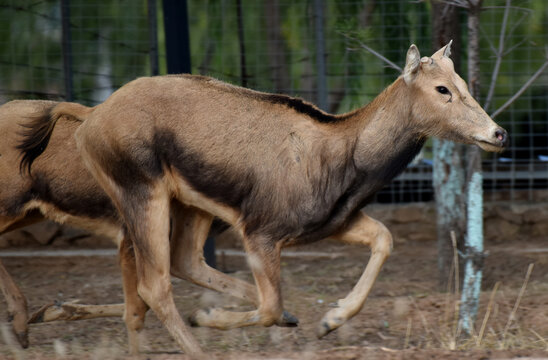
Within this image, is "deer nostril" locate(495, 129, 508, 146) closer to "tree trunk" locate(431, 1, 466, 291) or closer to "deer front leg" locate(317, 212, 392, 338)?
"deer front leg" locate(317, 212, 392, 338)

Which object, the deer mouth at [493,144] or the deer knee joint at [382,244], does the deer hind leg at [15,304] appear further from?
the deer mouth at [493,144]

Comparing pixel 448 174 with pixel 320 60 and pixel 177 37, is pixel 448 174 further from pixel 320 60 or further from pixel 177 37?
pixel 177 37

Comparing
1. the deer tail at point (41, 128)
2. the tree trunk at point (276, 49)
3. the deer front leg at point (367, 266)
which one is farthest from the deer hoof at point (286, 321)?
the tree trunk at point (276, 49)

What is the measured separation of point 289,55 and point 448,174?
288 centimetres

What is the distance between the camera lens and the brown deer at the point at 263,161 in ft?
18.1

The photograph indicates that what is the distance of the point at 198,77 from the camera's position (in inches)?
235

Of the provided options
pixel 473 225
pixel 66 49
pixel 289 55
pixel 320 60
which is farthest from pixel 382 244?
pixel 66 49

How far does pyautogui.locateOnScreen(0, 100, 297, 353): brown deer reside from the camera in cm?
627

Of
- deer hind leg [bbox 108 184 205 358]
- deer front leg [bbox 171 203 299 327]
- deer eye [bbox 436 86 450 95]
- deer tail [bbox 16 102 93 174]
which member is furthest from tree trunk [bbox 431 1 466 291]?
deer tail [bbox 16 102 93 174]

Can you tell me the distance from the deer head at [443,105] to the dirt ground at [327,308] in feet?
4.32

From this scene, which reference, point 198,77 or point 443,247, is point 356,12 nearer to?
point 443,247

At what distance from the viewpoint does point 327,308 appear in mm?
7312

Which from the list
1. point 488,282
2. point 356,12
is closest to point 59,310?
point 488,282

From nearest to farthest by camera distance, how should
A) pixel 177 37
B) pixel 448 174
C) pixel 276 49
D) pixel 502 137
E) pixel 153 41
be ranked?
pixel 502 137
pixel 448 174
pixel 177 37
pixel 153 41
pixel 276 49
